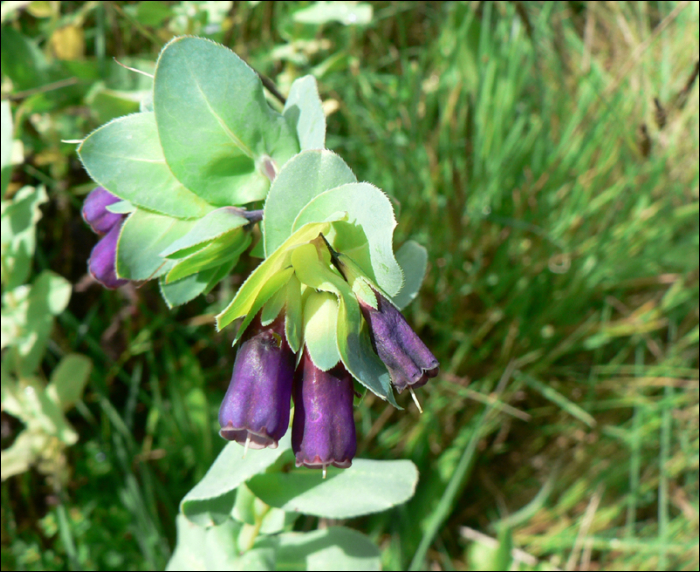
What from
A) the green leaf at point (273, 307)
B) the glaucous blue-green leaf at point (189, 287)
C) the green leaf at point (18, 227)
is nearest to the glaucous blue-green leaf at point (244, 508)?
the glaucous blue-green leaf at point (189, 287)

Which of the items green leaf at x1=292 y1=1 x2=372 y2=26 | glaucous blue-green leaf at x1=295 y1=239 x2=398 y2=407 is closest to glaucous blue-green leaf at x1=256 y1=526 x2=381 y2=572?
glaucous blue-green leaf at x1=295 y1=239 x2=398 y2=407

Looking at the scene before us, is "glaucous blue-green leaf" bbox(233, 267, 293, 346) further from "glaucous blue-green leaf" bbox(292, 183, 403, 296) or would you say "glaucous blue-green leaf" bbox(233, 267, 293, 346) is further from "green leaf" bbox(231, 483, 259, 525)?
"green leaf" bbox(231, 483, 259, 525)

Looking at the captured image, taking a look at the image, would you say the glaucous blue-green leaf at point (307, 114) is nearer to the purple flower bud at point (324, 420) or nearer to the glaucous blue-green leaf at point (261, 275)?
the glaucous blue-green leaf at point (261, 275)

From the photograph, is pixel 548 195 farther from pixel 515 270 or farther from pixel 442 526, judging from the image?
pixel 442 526

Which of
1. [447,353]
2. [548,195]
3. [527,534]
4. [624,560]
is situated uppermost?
[548,195]

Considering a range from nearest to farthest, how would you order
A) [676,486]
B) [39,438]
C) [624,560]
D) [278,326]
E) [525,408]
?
[278,326], [39,438], [624,560], [676,486], [525,408]

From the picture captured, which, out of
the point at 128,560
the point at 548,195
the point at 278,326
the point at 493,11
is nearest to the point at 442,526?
the point at 128,560
